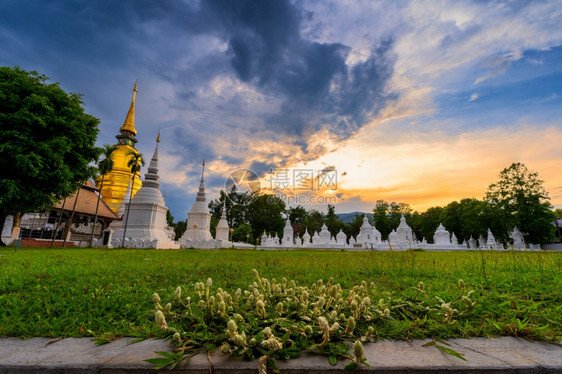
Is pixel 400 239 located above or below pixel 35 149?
below

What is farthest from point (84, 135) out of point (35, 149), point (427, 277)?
point (427, 277)

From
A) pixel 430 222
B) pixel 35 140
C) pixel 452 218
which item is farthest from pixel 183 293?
pixel 430 222

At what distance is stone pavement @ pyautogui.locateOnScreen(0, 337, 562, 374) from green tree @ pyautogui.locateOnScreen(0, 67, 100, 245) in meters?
15.3

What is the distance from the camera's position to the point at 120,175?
3869 cm

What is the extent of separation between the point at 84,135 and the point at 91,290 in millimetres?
16146

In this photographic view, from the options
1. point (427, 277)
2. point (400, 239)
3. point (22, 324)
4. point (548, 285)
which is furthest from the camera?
point (400, 239)

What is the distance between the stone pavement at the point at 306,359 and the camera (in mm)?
1491

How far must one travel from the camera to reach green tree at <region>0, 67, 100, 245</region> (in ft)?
43.1

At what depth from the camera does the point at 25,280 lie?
→ 3979 millimetres

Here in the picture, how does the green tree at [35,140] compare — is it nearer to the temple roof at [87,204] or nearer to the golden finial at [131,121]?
the temple roof at [87,204]

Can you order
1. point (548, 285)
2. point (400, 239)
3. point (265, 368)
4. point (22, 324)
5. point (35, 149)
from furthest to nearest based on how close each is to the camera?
point (400, 239)
point (35, 149)
point (548, 285)
point (22, 324)
point (265, 368)

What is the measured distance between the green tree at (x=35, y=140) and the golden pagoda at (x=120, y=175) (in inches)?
828

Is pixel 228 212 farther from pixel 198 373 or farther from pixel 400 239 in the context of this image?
pixel 198 373

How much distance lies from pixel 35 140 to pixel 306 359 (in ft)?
60.3
